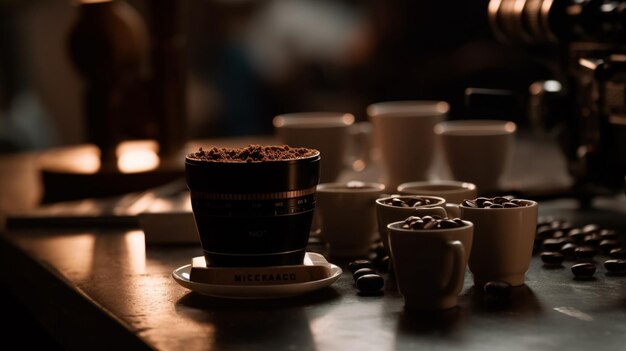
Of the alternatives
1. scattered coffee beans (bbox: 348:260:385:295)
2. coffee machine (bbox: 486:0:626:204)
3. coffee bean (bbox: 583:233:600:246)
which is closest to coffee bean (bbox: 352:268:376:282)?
scattered coffee beans (bbox: 348:260:385:295)

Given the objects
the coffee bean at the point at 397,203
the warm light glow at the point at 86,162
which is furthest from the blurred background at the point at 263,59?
the coffee bean at the point at 397,203

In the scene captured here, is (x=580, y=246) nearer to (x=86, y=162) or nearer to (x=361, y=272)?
(x=361, y=272)

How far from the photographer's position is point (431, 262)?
96 centimetres

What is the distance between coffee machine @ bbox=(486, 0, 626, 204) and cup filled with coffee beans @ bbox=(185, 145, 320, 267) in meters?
0.54

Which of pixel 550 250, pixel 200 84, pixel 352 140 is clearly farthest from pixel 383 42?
pixel 550 250

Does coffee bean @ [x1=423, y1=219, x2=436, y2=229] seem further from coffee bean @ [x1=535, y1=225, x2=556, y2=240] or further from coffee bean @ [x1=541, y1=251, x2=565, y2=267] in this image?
coffee bean @ [x1=535, y1=225, x2=556, y2=240]

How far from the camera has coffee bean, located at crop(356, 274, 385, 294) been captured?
105 cm

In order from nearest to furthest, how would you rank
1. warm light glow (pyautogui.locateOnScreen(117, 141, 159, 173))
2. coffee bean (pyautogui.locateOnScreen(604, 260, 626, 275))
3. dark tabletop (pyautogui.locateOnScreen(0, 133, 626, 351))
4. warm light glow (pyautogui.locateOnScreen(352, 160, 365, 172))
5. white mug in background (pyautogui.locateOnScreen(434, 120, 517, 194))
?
dark tabletop (pyautogui.locateOnScreen(0, 133, 626, 351)), coffee bean (pyautogui.locateOnScreen(604, 260, 626, 275)), white mug in background (pyautogui.locateOnScreen(434, 120, 517, 194)), warm light glow (pyautogui.locateOnScreen(352, 160, 365, 172)), warm light glow (pyautogui.locateOnScreen(117, 141, 159, 173))

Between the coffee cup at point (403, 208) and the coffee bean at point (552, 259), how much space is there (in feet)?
0.45

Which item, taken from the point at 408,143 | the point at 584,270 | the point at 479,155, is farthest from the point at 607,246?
the point at 408,143

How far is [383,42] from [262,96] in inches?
37.1

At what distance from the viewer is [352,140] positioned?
1.83 metres

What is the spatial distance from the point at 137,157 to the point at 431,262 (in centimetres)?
121

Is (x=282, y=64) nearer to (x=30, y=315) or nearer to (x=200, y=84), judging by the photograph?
(x=200, y=84)
